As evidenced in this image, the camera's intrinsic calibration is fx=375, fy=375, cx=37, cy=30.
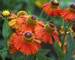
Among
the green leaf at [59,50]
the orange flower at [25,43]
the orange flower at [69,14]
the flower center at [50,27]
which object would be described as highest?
the orange flower at [69,14]

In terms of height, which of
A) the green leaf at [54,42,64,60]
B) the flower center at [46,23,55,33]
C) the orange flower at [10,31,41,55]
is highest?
the flower center at [46,23,55,33]

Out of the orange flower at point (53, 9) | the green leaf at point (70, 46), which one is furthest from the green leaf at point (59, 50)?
the orange flower at point (53, 9)

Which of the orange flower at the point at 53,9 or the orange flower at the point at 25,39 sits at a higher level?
the orange flower at the point at 53,9

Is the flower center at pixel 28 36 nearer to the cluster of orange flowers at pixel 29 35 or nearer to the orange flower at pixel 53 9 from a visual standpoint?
the cluster of orange flowers at pixel 29 35

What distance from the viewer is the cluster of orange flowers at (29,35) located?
1.09 metres

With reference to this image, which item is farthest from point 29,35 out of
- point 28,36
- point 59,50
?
point 59,50

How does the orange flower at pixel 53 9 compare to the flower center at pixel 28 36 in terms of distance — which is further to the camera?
the orange flower at pixel 53 9

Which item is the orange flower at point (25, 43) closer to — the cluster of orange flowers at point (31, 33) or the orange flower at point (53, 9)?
the cluster of orange flowers at point (31, 33)

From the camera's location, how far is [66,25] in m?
1.19

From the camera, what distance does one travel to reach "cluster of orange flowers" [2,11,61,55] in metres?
1.09

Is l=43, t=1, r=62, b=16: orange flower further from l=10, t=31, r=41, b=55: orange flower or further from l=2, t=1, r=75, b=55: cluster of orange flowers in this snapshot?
l=10, t=31, r=41, b=55: orange flower

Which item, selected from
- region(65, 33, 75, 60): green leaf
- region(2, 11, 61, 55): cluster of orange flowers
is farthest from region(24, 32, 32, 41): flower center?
region(65, 33, 75, 60): green leaf

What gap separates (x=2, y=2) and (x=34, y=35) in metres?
1.26

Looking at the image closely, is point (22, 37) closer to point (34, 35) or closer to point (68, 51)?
point (34, 35)
